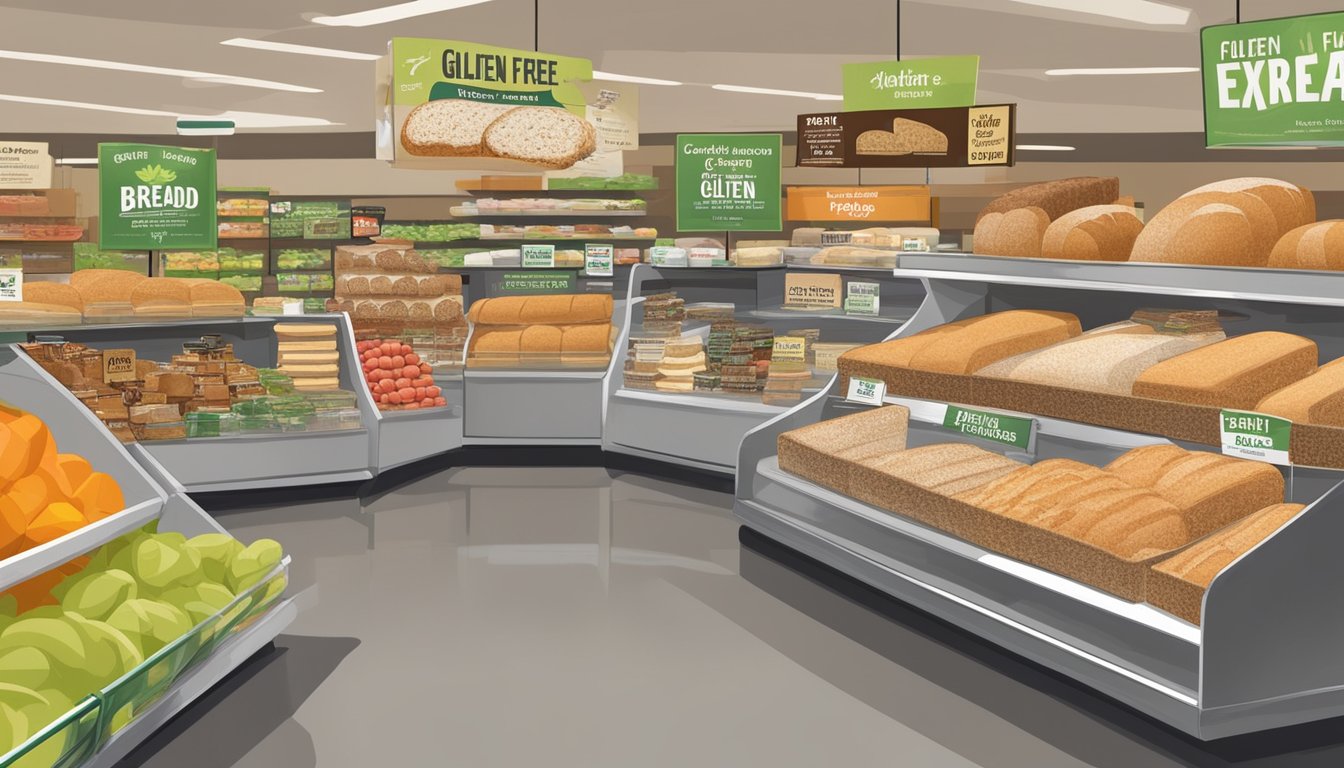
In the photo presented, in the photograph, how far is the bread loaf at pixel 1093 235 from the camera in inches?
141

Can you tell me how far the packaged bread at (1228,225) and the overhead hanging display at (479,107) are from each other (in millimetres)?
3549

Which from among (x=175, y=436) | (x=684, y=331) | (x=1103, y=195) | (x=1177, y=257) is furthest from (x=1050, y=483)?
(x=175, y=436)

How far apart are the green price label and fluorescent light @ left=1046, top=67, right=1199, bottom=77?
25.1ft

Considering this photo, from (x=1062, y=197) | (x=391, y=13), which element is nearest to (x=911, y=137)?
(x=1062, y=197)

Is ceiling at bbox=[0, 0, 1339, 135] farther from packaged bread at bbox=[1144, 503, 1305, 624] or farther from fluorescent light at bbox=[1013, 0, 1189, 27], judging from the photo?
packaged bread at bbox=[1144, 503, 1305, 624]

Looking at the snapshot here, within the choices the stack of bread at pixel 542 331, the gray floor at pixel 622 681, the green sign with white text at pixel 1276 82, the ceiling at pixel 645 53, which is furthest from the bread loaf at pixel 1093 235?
the ceiling at pixel 645 53

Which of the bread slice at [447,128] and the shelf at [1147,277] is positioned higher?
the bread slice at [447,128]

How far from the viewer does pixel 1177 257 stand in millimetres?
3289

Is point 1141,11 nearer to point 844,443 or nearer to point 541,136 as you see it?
point 541,136

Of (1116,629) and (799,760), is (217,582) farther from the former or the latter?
(1116,629)

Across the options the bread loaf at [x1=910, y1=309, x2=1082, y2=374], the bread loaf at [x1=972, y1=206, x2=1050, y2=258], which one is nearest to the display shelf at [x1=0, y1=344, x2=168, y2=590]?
the bread loaf at [x1=910, y1=309, x2=1082, y2=374]

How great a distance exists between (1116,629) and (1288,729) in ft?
1.98

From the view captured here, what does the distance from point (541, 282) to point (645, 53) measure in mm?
6740

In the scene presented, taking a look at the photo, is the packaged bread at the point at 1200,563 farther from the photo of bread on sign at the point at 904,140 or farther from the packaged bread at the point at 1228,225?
the photo of bread on sign at the point at 904,140
